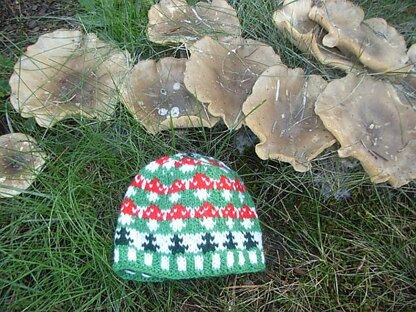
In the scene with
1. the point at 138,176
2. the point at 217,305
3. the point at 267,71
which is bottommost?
the point at 217,305

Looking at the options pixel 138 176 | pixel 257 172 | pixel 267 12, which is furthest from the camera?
pixel 267 12

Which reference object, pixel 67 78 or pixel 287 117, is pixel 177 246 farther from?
pixel 67 78

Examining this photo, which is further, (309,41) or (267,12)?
(267,12)

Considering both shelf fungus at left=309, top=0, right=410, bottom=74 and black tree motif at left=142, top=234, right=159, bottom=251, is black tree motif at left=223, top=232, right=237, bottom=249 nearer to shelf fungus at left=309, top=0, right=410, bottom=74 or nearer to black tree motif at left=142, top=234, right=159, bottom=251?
black tree motif at left=142, top=234, right=159, bottom=251

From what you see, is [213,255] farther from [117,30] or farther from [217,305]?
[117,30]

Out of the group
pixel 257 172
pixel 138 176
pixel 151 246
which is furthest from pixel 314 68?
pixel 151 246

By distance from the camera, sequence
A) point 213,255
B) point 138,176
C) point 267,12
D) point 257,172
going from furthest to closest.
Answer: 1. point 267,12
2. point 257,172
3. point 138,176
4. point 213,255

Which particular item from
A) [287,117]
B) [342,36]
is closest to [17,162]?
[287,117]
